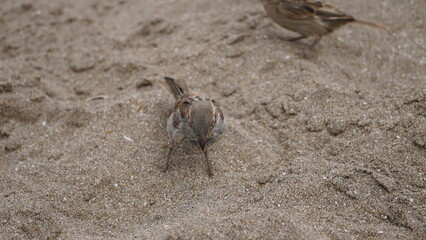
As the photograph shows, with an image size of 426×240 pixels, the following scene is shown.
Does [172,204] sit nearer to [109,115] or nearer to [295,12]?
[109,115]

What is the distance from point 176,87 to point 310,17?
2.27m

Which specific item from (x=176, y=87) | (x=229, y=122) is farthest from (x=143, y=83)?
(x=229, y=122)

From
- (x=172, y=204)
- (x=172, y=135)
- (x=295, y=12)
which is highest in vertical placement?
(x=295, y=12)

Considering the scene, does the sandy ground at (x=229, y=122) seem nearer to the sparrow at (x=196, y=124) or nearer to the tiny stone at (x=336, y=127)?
the tiny stone at (x=336, y=127)

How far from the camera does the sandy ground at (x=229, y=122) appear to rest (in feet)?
12.0

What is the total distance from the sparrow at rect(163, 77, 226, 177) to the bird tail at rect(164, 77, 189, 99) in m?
0.24

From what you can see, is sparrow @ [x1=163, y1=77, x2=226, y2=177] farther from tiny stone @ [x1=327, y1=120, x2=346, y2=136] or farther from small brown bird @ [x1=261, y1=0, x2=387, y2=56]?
small brown bird @ [x1=261, y1=0, x2=387, y2=56]

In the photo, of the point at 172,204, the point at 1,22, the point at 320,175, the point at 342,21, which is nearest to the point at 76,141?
the point at 172,204

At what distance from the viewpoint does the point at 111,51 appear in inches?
240

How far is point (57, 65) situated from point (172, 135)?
2.69 meters

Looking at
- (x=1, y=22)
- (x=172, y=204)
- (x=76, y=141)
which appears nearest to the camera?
(x=172, y=204)

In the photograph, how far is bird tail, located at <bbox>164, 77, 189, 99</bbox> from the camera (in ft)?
15.5

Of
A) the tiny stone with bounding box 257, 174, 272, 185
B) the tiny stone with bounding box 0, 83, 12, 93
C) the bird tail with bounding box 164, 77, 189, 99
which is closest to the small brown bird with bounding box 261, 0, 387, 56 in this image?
the bird tail with bounding box 164, 77, 189, 99

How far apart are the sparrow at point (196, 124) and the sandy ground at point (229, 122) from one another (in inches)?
11.6
